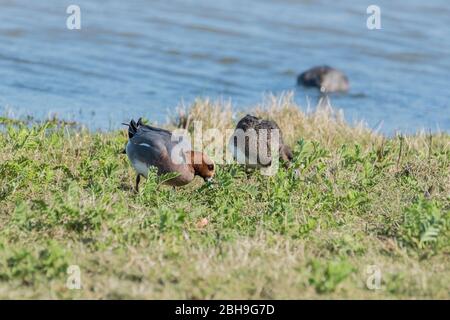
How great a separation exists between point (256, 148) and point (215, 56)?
23.6 ft

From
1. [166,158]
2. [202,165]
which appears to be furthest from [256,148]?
[166,158]

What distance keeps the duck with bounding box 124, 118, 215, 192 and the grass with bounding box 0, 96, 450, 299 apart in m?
0.17

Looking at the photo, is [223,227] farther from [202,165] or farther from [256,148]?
[256,148]

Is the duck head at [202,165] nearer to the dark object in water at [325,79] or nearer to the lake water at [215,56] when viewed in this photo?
the lake water at [215,56]

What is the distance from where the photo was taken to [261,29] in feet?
56.4

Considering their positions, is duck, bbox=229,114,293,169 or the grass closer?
the grass

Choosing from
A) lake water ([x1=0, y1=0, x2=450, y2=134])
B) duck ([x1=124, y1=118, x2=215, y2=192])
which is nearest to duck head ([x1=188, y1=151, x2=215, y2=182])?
duck ([x1=124, y1=118, x2=215, y2=192])

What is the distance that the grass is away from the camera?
558 centimetres

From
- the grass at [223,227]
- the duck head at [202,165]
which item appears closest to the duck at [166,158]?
the duck head at [202,165]

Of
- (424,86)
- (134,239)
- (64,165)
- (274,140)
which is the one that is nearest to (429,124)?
(424,86)

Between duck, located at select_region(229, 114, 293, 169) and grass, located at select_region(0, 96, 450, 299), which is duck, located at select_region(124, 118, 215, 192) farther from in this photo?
duck, located at select_region(229, 114, 293, 169)

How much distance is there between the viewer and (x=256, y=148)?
333 inches
